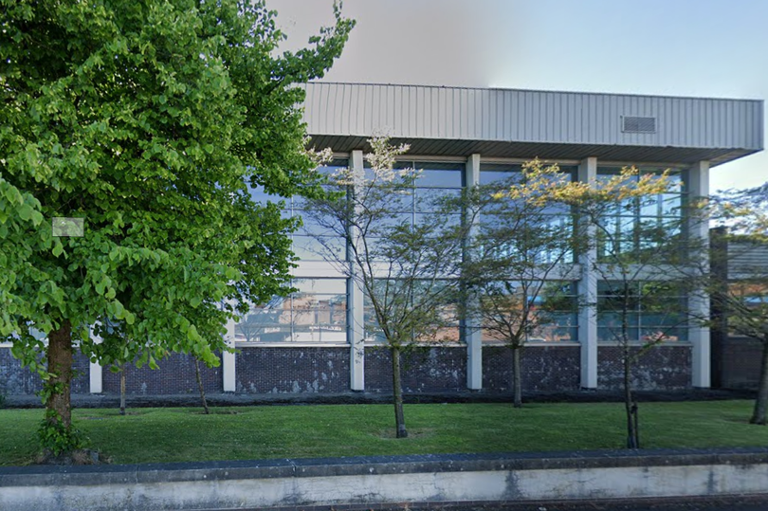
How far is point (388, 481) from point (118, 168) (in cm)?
400

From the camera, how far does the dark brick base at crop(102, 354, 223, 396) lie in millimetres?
16781

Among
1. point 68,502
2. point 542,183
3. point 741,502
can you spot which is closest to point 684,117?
point 542,183

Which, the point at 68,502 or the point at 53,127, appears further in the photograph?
the point at 53,127

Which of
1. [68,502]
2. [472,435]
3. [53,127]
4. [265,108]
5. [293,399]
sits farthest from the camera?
[293,399]

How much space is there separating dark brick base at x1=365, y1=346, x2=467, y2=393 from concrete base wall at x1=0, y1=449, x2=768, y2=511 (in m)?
12.2

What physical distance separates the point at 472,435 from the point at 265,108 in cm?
658

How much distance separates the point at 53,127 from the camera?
5297 mm

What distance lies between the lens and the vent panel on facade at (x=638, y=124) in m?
17.7

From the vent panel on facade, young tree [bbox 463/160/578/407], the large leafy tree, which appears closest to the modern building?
young tree [bbox 463/160/578/407]

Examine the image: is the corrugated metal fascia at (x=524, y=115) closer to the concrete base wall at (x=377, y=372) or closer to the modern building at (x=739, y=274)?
the concrete base wall at (x=377, y=372)

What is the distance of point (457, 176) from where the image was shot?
61.9 feet

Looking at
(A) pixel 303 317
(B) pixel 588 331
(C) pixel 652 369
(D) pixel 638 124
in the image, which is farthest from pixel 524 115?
(C) pixel 652 369

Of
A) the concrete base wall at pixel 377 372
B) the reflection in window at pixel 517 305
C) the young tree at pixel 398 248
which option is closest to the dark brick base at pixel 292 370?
the concrete base wall at pixel 377 372

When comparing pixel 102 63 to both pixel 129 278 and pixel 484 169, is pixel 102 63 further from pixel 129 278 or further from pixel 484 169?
pixel 484 169
